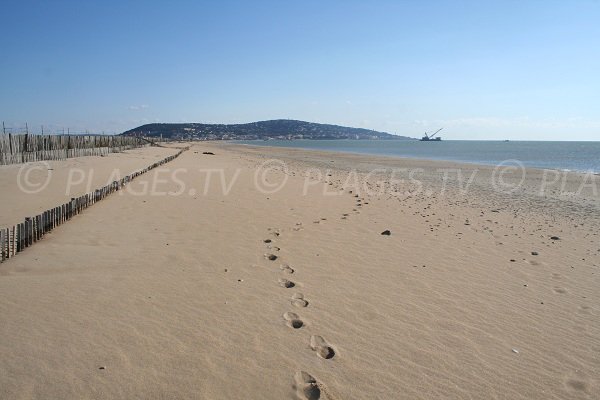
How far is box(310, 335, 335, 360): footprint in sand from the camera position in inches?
127

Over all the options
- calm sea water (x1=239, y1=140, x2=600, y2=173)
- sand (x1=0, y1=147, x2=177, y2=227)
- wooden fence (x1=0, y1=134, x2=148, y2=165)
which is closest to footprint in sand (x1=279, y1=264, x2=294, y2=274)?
sand (x1=0, y1=147, x2=177, y2=227)

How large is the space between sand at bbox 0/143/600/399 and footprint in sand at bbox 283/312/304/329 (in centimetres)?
2

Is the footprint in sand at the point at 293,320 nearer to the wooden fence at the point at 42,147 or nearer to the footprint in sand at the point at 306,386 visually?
the footprint in sand at the point at 306,386

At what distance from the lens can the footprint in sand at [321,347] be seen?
3217 mm

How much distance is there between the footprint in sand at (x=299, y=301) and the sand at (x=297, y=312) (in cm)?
3

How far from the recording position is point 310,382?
2865 millimetres

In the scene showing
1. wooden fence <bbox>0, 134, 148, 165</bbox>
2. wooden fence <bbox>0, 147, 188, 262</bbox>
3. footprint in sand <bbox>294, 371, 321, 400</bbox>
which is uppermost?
wooden fence <bbox>0, 134, 148, 165</bbox>

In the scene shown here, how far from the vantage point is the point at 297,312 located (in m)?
3.98

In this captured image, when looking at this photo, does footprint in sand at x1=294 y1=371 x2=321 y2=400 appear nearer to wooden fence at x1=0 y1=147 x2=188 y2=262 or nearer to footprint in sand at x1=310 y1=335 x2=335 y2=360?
footprint in sand at x1=310 y1=335 x2=335 y2=360

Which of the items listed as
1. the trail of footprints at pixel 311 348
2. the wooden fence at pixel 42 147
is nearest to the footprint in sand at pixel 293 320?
the trail of footprints at pixel 311 348

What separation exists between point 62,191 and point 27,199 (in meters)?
1.83

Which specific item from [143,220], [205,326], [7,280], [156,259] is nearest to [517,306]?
[205,326]

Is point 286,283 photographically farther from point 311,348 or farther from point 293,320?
point 311,348

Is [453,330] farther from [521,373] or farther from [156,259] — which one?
[156,259]
